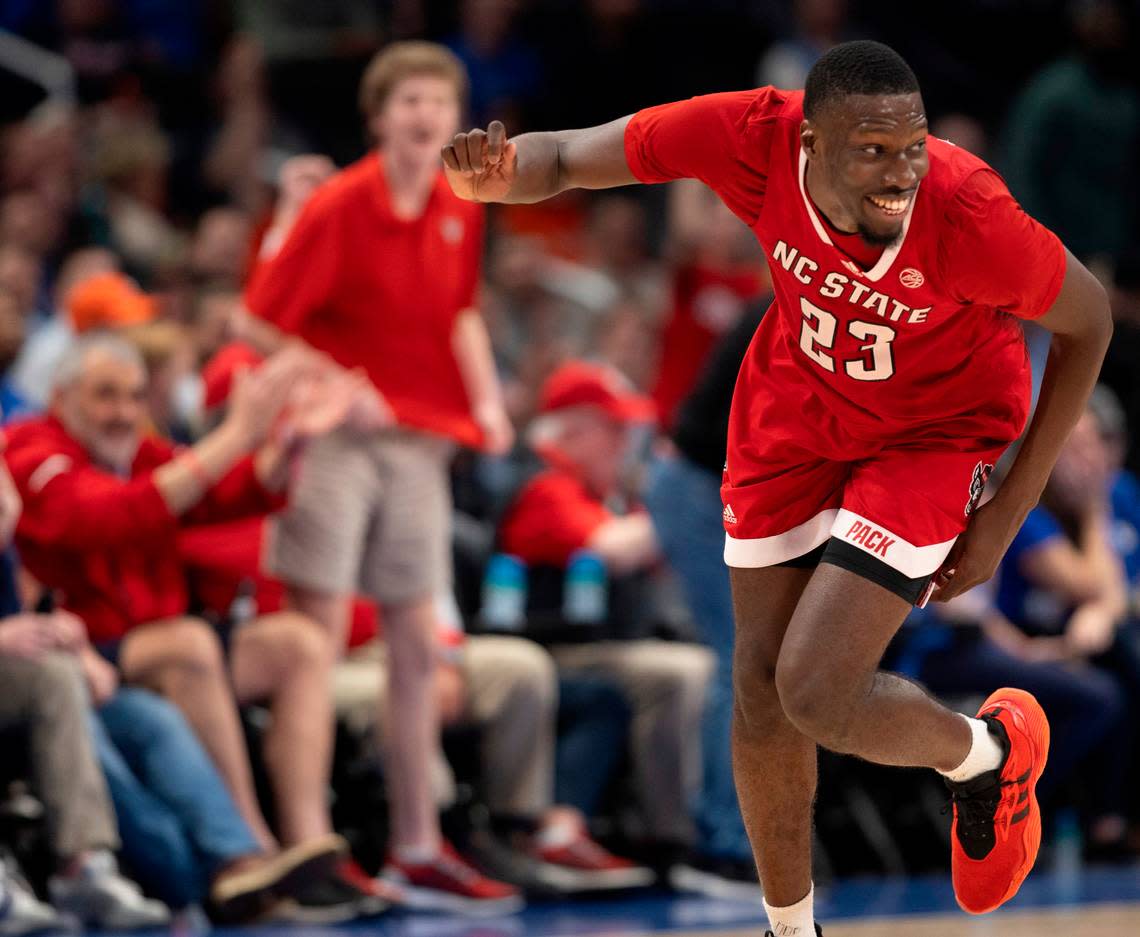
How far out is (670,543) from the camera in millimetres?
6535

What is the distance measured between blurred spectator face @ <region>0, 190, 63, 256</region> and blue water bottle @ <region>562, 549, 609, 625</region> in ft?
9.08

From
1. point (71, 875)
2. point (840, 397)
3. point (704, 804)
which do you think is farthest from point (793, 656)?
point (704, 804)

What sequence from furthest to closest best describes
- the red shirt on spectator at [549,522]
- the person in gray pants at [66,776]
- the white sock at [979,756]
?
the red shirt on spectator at [549,522], the person in gray pants at [66,776], the white sock at [979,756]

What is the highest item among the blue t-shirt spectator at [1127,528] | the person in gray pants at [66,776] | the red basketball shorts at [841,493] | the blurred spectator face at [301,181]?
the blurred spectator face at [301,181]

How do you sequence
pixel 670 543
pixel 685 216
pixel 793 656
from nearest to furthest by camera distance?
pixel 793 656
pixel 670 543
pixel 685 216

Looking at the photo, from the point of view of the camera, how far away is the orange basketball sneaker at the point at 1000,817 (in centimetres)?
421

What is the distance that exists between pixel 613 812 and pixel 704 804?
405 mm

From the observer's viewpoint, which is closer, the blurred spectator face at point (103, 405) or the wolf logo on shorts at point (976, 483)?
the wolf logo on shorts at point (976, 483)

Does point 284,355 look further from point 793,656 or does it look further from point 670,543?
point 793,656

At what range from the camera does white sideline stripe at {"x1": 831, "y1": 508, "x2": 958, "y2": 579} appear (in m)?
3.87

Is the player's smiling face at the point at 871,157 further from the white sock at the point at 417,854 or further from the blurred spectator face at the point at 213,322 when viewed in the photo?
the blurred spectator face at the point at 213,322

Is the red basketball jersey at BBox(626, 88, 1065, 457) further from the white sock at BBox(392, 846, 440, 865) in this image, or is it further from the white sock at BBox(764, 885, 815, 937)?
the white sock at BBox(392, 846, 440, 865)

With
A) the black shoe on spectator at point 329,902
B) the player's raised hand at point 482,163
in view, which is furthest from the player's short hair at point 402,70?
the black shoe on spectator at point 329,902

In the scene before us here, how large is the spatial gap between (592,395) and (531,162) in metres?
3.08
